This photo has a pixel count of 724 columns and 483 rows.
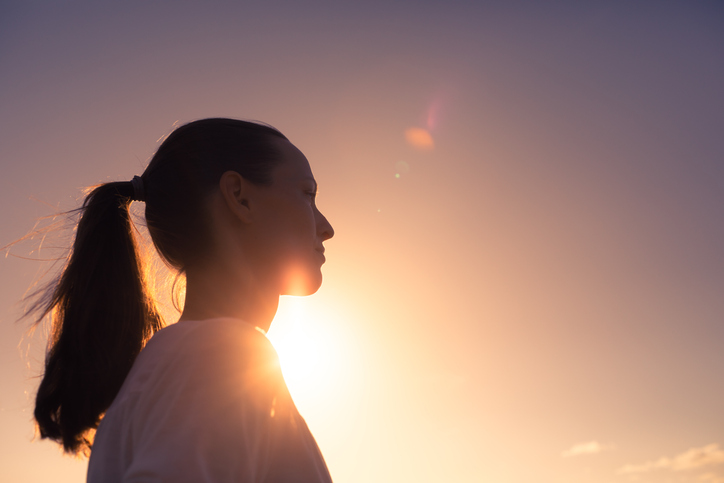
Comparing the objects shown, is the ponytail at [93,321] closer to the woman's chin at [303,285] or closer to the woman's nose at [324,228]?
the woman's chin at [303,285]

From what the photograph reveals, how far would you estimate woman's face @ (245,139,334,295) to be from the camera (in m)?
2.24

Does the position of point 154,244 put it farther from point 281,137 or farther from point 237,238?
point 281,137

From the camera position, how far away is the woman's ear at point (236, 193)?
7.29 ft

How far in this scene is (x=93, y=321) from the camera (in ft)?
6.84

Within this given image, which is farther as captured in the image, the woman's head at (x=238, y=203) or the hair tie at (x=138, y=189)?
the hair tie at (x=138, y=189)

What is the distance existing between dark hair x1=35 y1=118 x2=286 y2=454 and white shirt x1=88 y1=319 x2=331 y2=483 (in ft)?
2.00

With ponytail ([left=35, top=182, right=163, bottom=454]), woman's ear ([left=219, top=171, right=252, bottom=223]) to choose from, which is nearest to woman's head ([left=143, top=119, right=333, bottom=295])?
woman's ear ([left=219, top=171, right=252, bottom=223])

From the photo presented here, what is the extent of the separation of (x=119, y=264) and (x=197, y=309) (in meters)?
0.55

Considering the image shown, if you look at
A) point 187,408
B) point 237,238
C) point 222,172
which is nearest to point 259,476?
point 187,408

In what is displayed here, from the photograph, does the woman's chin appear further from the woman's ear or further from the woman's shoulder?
the woman's shoulder

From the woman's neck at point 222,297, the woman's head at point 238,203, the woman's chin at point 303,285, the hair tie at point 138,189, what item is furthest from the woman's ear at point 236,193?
the hair tie at point 138,189

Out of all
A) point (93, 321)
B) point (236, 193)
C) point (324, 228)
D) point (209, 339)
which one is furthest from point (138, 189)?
point (209, 339)

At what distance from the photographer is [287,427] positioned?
60.4 inches

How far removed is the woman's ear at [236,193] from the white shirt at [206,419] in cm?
78
